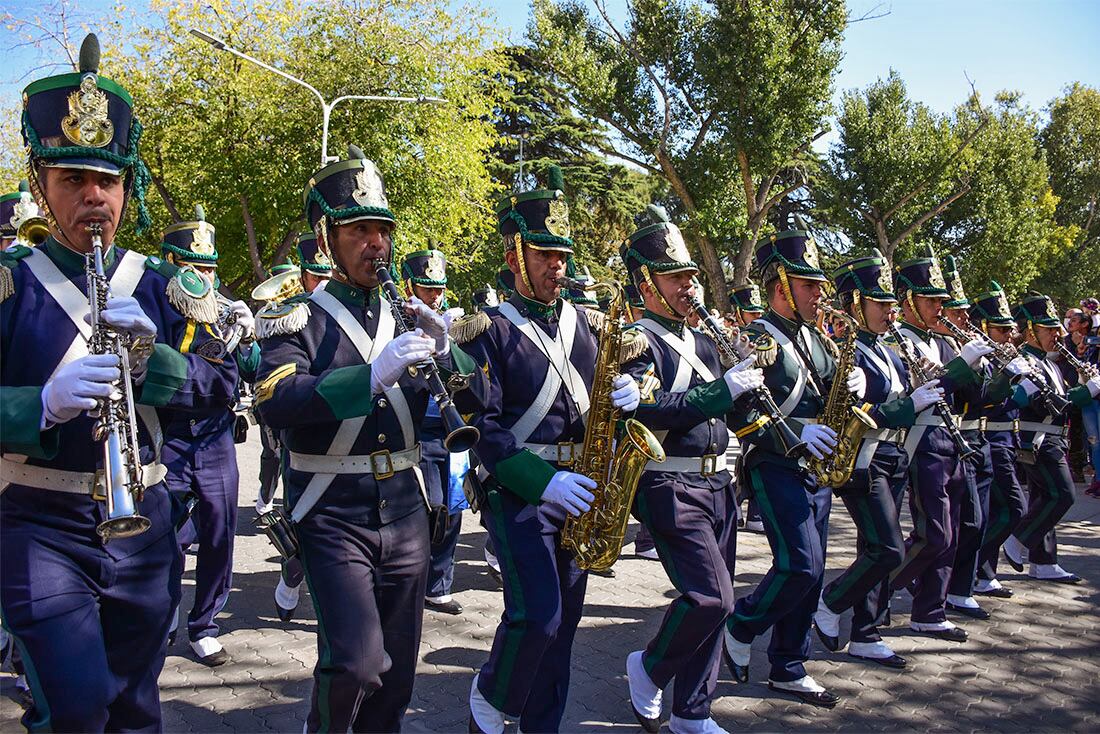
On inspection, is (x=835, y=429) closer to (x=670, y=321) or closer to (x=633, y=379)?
(x=670, y=321)

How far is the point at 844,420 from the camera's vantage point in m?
6.11

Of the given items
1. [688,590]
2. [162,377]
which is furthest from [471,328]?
[688,590]

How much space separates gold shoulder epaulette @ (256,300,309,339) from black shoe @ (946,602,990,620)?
621 centimetres

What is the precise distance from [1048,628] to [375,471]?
5978 mm

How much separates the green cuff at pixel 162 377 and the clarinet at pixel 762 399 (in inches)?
110

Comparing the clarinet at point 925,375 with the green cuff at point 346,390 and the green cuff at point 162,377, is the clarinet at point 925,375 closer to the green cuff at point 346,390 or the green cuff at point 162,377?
the green cuff at point 346,390

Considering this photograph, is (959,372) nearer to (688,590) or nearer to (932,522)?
(932,522)

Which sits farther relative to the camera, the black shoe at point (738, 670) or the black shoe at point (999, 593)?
the black shoe at point (999, 593)

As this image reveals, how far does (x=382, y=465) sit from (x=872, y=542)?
382 cm

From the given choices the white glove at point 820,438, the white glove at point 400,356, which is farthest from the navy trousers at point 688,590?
the white glove at point 400,356

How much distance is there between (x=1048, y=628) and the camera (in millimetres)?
7105

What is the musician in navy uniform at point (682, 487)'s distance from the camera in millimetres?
4781

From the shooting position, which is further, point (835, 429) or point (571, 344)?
point (835, 429)

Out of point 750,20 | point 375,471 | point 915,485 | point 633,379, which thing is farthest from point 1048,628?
point 750,20
